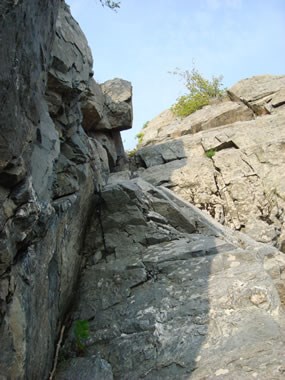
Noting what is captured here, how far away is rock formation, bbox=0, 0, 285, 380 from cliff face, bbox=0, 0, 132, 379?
0.02m

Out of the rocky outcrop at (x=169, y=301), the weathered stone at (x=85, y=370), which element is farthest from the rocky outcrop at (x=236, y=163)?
the weathered stone at (x=85, y=370)

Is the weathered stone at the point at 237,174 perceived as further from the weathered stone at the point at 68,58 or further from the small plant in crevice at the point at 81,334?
the small plant in crevice at the point at 81,334

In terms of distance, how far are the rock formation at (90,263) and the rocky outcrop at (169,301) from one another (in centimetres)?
2

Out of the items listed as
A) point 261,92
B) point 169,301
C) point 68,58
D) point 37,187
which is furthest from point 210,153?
point 37,187

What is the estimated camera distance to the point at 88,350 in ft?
18.9

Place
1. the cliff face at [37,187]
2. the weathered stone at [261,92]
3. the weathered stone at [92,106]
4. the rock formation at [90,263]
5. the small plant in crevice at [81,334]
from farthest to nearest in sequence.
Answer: the weathered stone at [261,92] → the weathered stone at [92,106] → the small plant in crevice at [81,334] → the rock formation at [90,263] → the cliff face at [37,187]

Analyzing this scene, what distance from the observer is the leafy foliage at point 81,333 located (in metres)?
5.80

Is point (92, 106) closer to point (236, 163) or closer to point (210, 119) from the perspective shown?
point (236, 163)

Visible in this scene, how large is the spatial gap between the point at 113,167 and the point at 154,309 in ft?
32.2

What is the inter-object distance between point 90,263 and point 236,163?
8.52m

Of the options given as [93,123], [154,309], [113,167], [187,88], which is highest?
[187,88]

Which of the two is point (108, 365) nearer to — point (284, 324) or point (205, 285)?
point (205, 285)

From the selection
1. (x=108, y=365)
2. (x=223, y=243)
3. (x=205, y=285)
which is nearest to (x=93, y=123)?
(x=223, y=243)

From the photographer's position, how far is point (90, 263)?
7496mm
